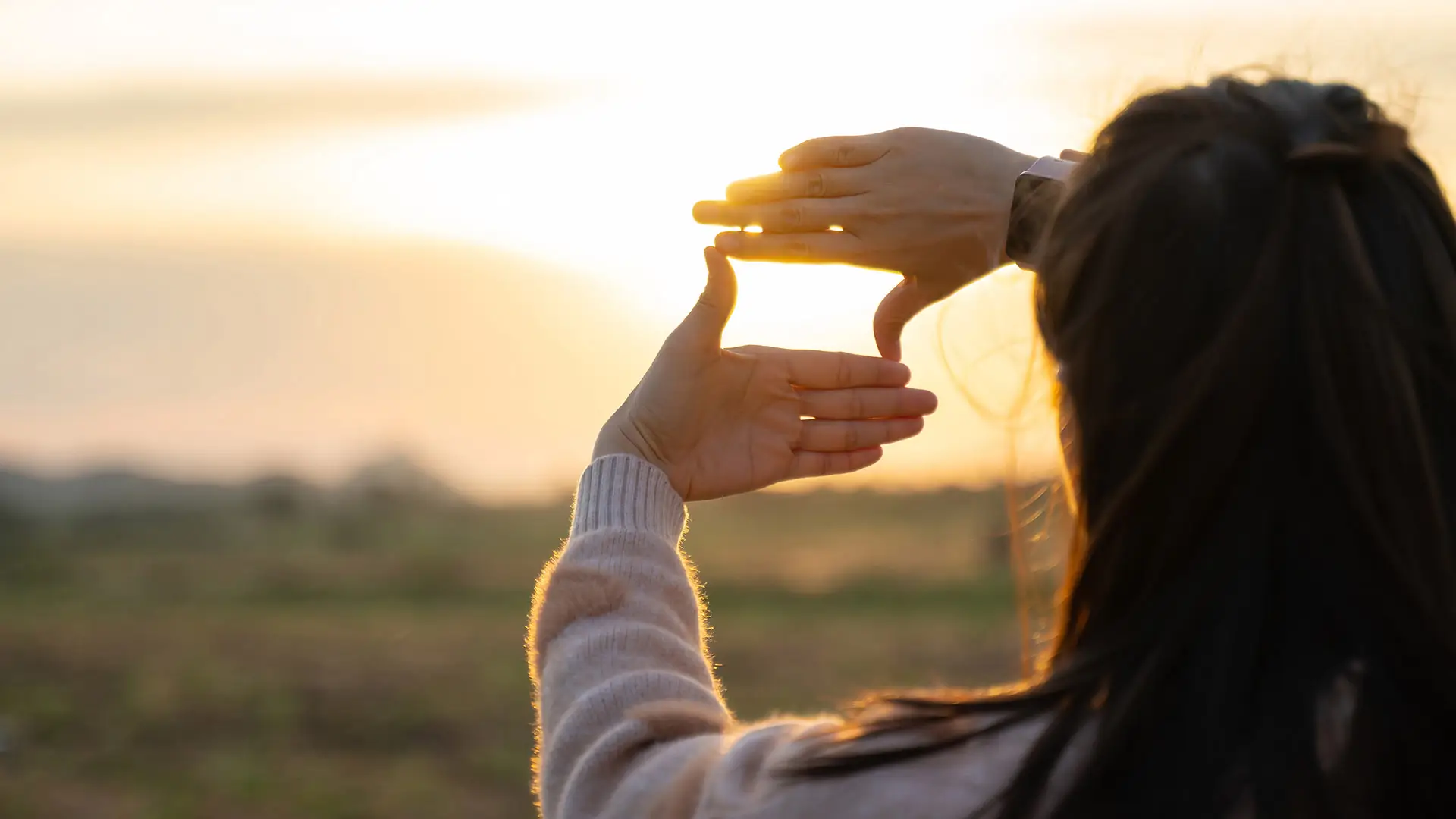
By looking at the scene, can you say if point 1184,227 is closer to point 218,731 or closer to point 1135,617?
point 1135,617

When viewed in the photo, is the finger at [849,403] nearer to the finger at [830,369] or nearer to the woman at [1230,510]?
the finger at [830,369]

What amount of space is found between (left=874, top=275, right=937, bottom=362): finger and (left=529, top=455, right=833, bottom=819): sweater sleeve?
484mm

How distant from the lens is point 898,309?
6.40 feet

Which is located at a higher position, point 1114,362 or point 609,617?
point 1114,362

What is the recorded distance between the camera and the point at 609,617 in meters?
1.42

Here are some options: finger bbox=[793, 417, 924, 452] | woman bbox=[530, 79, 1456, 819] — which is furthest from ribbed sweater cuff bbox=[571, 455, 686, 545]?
woman bbox=[530, 79, 1456, 819]

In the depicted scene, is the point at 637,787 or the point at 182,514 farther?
the point at 182,514

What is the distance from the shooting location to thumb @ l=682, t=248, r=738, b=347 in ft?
5.59

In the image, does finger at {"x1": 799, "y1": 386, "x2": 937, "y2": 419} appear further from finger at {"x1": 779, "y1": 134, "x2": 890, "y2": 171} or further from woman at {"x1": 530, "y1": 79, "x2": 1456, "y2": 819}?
woman at {"x1": 530, "y1": 79, "x2": 1456, "y2": 819}

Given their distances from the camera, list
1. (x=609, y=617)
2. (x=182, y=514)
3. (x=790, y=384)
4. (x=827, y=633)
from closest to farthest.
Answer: (x=609, y=617), (x=790, y=384), (x=827, y=633), (x=182, y=514)

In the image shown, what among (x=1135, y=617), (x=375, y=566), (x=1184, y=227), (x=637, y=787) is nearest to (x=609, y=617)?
(x=637, y=787)

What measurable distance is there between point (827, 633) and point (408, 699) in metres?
3.81

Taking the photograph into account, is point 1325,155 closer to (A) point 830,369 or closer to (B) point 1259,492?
(B) point 1259,492

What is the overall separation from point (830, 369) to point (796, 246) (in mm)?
163
